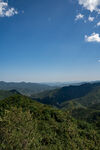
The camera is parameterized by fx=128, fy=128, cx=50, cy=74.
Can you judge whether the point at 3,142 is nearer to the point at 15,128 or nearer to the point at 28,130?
the point at 15,128

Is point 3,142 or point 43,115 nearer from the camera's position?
point 3,142

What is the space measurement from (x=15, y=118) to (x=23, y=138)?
264 cm

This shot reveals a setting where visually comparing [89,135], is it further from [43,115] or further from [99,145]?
[43,115]

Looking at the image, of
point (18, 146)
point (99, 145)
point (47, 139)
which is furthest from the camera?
point (47, 139)

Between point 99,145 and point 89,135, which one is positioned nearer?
point 99,145

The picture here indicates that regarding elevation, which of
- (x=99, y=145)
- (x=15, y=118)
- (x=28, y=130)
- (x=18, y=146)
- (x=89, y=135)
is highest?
(x=15, y=118)

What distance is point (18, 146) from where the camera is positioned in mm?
15148

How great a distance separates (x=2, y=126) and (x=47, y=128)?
3242 cm

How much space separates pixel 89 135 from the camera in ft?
168

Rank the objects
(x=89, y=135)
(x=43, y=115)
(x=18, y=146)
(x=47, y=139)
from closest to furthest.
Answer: (x=18, y=146) < (x=47, y=139) < (x=89, y=135) < (x=43, y=115)

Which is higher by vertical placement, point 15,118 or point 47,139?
point 15,118

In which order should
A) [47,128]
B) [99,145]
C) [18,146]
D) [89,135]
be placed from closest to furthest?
[18,146]
[99,145]
[47,128]
[89,135]

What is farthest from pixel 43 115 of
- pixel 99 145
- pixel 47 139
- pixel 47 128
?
pixel 99 145

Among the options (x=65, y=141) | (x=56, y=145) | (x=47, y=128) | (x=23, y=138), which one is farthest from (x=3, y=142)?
(x=47, y=128)
